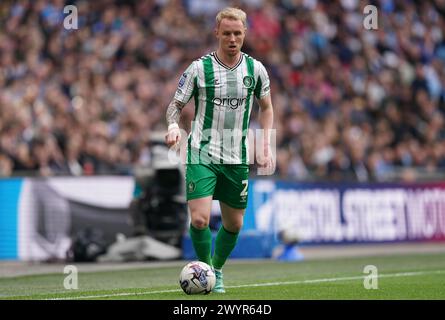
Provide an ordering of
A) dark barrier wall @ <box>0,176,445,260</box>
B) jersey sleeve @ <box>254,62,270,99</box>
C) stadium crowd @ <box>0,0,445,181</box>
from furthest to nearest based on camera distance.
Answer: stadium crowd @ <box>0,0,445,181</box> < dark barrier wall @ <box>0,176,445,260</box> < jersey sleeve @ <box>254,62,270,99</box>

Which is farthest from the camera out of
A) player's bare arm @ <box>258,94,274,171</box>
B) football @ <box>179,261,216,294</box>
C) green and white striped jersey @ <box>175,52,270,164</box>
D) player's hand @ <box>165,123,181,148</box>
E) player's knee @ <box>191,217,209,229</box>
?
player's bare arm @ <box>258,94,274,171</box>

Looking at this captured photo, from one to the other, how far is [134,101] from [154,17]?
3604 mm

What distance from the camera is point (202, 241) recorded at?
9164mm

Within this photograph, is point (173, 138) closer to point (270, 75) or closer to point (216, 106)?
point (216, 106)

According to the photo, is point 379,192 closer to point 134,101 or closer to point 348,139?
point 348,139

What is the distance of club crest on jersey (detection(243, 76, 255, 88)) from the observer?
364 inches

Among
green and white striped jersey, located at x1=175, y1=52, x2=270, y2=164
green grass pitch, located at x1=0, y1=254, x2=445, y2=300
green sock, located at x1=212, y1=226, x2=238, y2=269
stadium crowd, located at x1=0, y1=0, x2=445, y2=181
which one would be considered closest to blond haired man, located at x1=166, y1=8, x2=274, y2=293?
green and white striped jersey, located at x1=175, y1=52, x2=270, y2=164

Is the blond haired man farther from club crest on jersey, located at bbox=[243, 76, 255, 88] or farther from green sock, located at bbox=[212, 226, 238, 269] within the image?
green sock, located at bbox=[212, 226, 238, 269]

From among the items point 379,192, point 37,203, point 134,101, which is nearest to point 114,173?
point 37,203

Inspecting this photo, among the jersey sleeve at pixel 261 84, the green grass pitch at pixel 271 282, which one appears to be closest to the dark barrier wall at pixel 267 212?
the green grass pitch at pixel 271 282

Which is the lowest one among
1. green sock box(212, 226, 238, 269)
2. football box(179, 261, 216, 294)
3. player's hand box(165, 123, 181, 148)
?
football box(179, 261, 216, 294)

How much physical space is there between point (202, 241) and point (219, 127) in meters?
1.06

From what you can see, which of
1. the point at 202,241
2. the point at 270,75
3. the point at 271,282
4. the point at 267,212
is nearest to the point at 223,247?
the point at 202,241

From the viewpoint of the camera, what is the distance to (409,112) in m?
24.5
